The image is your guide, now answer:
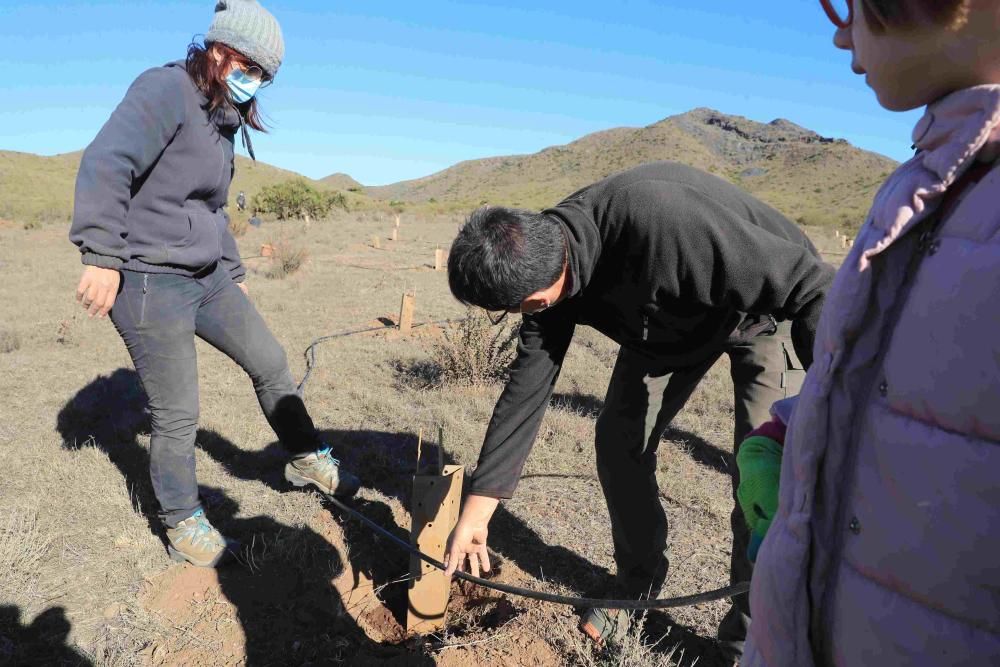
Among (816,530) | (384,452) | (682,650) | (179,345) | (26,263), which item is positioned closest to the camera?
(816,530)

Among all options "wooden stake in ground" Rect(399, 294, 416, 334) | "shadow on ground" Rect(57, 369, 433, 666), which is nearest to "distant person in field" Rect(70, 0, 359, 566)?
"shadow on ground" Rect(57, 369, 433, 666)

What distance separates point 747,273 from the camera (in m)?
1.92

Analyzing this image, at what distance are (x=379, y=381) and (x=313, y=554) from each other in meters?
2.65

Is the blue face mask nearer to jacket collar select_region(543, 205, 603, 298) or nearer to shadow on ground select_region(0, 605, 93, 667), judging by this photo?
jacket collar select_region(543, 205, 603, 298)

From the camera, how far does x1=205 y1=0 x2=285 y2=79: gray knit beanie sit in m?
2.56

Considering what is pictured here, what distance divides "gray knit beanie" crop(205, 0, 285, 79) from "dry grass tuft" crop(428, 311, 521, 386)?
3.08 meters

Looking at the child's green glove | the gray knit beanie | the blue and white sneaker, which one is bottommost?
the blue and white sneaker

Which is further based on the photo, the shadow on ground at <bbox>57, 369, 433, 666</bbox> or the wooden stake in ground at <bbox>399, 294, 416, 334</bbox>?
the wooden stake in ground at <bbox>399, 294, 416, 334</bbox>

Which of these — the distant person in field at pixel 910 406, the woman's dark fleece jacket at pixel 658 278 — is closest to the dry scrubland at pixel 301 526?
the woman's dark fleece jacket at pixel 658 278

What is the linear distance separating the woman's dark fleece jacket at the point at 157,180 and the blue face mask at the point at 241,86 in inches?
3.7

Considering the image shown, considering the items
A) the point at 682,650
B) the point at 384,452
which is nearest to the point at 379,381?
the point at 384,452

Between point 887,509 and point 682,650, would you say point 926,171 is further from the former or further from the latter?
point 682,650

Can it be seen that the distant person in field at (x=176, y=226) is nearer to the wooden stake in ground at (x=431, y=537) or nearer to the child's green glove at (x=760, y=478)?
the wooden stake in ground at (x=431, y=537)

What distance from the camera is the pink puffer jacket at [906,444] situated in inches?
28.3
